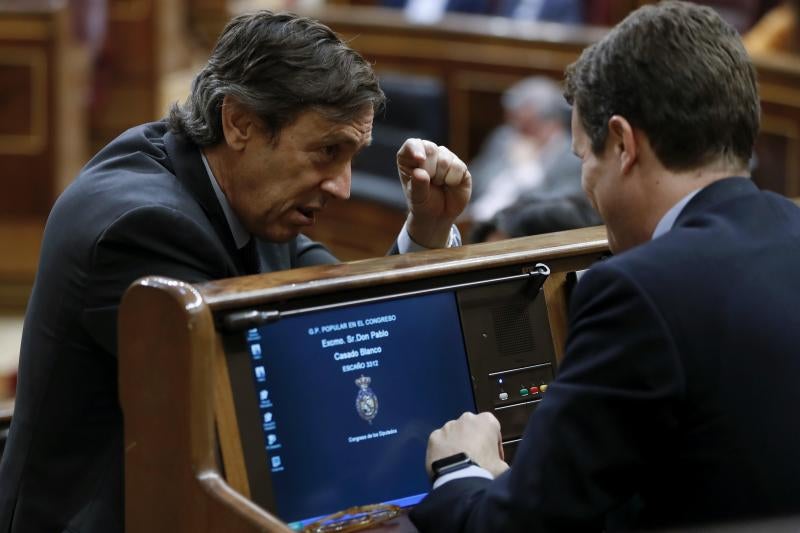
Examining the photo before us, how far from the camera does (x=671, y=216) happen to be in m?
1.69

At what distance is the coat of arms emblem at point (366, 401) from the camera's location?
6.07 ft

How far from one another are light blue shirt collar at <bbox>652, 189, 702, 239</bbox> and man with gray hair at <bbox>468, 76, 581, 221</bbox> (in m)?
3.58

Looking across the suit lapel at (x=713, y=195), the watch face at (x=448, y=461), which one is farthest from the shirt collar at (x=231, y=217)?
the suit lapel at (x=713, y=195)

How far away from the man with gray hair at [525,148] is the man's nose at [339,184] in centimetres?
316

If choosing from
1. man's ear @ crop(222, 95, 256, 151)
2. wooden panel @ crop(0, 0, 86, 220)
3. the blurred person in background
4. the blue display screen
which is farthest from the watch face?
the blurred person in background

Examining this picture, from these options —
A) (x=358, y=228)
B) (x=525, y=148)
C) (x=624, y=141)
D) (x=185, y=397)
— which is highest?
(x=624, y=141)

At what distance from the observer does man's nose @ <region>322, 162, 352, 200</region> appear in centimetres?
212

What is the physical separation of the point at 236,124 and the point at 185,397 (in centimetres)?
57

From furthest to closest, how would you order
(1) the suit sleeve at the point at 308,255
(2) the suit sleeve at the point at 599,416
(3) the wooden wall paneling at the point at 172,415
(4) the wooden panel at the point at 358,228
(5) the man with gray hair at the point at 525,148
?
(4) the wooden panel at the point at 358,228, (5) the man with gray hair at the point at 525,148, (1) the suit sleeve at the point at 308,255, (3) the wooden wall paneling at the point at 172,415, (2) the suit sleeve at the point at 599,416

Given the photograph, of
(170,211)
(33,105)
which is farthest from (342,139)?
(33,105)

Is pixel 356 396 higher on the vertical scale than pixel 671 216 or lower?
lower

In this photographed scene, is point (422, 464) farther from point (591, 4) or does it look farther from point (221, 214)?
point (591, 4)

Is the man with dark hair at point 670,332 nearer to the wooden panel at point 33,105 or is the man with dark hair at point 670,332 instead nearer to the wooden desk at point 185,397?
the wooden desk at point 185,397

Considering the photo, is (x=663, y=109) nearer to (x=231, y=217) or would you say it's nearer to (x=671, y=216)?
(x=671, y=216)
